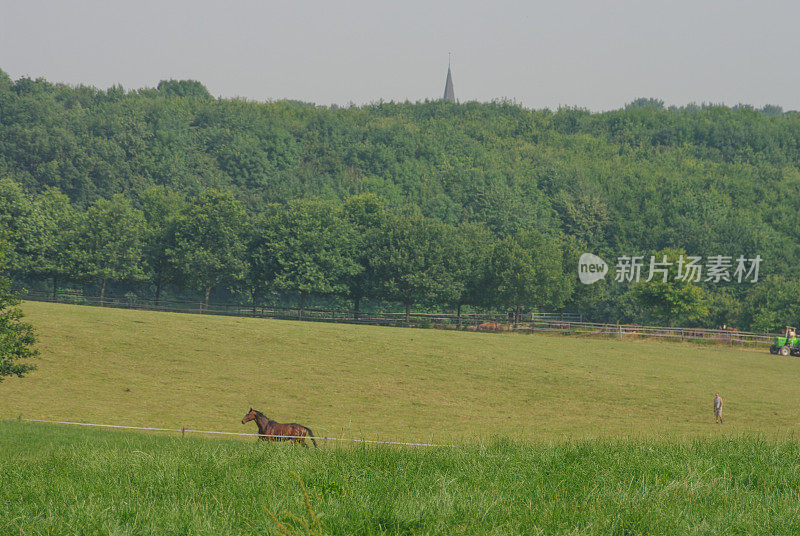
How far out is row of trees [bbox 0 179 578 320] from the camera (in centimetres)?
7306

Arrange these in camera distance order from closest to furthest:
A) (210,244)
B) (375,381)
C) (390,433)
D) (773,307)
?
(390,433) → (375,381) → (210,244) → (773,307)

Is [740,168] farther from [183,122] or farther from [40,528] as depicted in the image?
[40,528]

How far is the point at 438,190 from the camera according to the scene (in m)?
131

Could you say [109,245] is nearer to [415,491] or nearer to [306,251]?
[306,251]

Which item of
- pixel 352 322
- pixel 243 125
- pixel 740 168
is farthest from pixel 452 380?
pixel 740 168

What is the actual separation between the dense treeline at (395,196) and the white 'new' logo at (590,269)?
4.68ft

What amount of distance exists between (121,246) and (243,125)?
72571 mm

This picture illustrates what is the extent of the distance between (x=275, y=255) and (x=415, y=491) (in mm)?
70976

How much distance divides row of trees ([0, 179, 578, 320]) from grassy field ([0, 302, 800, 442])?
1905cm

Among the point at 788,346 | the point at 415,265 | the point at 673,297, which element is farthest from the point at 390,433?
the point at 673,297

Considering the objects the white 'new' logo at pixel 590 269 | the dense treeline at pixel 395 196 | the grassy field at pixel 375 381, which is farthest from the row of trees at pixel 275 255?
the grassy field at pixel 375 381

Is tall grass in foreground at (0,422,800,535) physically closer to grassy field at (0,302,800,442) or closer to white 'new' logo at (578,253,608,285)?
grassy field at (0,302,800,442)

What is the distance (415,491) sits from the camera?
6230mm

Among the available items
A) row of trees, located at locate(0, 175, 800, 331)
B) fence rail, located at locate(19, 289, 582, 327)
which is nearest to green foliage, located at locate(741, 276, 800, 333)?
row of trees, located at locate(0, 175, 800, 331)
